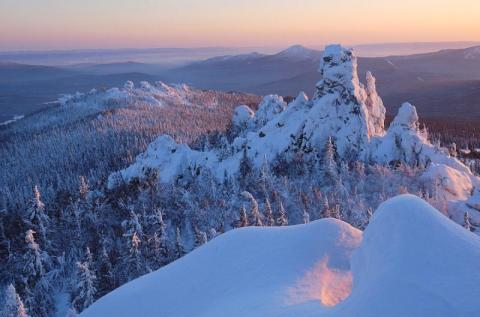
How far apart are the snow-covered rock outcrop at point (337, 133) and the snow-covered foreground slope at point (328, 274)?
219 feet

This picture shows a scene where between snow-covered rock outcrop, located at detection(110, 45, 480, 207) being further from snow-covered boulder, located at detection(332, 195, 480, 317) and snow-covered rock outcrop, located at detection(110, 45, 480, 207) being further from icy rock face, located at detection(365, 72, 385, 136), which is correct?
snow-covered boulder, located at detection(332, 195, 480, 317)

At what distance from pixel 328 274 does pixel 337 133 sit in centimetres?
7482

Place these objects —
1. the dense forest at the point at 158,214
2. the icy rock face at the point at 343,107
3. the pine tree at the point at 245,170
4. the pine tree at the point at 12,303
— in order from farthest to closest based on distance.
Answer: the icy rock face at the point at 343,107 → the pine tree at the point at 245,170 → the dense forest at the point at 158,214 → the pine tree at the point at 12,303

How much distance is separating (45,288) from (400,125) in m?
70.3

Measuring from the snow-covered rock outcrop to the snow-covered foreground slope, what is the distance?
66601mm

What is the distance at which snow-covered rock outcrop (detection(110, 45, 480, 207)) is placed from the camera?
83812 millimetres

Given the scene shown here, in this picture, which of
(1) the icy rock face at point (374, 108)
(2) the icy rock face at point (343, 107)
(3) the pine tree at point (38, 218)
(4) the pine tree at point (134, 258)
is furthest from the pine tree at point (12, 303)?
(1) the icy rock face at point (374, 108)

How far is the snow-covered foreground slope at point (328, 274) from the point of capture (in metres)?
11.6

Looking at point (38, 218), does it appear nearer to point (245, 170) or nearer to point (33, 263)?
point (33, 263)

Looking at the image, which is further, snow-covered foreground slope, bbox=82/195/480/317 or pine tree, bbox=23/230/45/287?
pine tree, bbox=23/230/45/287

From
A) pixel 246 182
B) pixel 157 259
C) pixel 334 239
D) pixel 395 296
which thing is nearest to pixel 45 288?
pixel 157 259

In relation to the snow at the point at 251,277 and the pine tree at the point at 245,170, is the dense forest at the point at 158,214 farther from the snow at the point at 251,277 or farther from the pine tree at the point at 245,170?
the snow at the point at 251,277

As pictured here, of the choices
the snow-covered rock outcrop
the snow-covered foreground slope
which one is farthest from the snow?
the snow-covered rock outcrop

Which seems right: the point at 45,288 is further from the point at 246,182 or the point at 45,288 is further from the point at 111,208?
the point at 246,182
